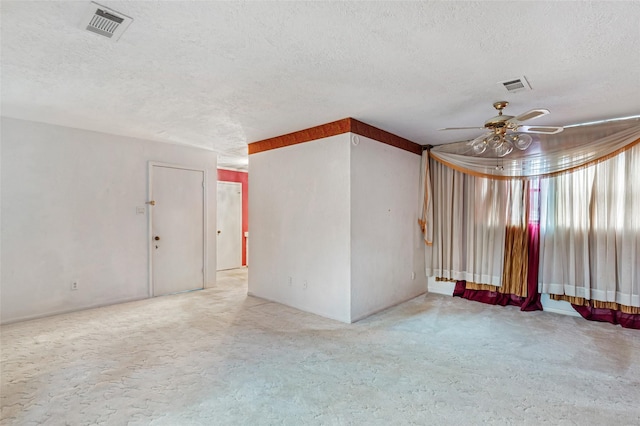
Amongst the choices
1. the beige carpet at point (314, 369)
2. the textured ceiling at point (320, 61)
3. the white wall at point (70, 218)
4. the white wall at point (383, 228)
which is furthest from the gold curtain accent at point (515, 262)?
the white wall at point (70, 218)

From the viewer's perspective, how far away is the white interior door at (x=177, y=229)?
5160mm

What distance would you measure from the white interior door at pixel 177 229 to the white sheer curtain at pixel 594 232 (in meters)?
5.24

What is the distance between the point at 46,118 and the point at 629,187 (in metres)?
6.94

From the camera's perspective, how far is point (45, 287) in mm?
4156

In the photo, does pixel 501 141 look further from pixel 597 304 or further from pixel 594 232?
pixel 597 304

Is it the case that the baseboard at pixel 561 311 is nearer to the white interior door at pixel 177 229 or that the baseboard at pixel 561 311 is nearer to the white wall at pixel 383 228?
the white wall at pixel 383 228

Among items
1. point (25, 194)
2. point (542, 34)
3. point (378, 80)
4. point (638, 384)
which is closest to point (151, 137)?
point (25, 194)

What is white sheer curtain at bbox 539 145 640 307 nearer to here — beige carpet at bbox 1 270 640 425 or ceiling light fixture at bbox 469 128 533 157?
beige carpet at bbox 1 270 640 425

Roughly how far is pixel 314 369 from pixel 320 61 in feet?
8.09

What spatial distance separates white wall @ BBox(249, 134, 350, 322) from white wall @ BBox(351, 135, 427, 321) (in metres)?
0.17

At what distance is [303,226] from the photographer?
448 cm

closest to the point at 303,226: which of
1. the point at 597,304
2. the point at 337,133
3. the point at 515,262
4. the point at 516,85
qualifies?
the point at 337,133

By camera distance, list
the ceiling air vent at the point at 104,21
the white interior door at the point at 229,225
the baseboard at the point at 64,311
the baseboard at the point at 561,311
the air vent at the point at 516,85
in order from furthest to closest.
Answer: the white interior door at the point at 229,225
the baseboard at the point at 561,311
the baseboard at the point at 64,311
the air vent at the point at 516,85
the ceiling air vent at the point at 104,21

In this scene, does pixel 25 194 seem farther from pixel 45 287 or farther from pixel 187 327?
A: pixel 187 327
